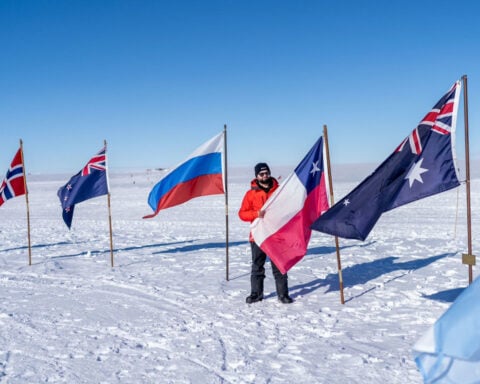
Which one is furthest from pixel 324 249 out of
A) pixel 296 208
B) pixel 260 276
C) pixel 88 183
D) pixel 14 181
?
pixel 14 181

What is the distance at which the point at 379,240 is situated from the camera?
12.4 m

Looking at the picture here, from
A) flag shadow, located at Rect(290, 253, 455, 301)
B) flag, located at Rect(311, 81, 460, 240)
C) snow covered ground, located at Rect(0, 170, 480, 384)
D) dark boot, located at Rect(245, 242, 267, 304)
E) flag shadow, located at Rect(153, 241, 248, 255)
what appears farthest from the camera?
flag shadow, located at Rect(153, 241, 248, 255)

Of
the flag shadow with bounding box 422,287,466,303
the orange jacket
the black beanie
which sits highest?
the black beanie

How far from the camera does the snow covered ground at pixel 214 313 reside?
14.5 feet

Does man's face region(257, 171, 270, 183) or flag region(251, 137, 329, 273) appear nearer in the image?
flag region(251, 137, 329, 273)

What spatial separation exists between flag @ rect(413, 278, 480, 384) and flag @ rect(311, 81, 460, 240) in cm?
320

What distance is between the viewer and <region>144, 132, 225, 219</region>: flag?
8234mm

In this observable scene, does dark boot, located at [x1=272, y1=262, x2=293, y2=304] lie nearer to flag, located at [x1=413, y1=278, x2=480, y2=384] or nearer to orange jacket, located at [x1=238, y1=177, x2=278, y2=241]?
orange jacket, located at [x1=238, y1=177, x2=278, y2=241]

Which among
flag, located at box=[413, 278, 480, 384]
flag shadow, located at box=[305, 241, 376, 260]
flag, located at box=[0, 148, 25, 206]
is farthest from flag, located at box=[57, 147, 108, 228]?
flag, located at box=[413, 278, 480, 384]

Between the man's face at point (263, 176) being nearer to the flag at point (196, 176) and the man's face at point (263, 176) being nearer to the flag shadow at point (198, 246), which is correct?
the flag at point (196, 176)

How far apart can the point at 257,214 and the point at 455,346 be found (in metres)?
4.70

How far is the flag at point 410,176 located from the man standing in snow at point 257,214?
127 cm

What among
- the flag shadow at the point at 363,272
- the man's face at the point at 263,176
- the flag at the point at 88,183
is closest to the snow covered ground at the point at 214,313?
the flag shadow at the point at 363,272

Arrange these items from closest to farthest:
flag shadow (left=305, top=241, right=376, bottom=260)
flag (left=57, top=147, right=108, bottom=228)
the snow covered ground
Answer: the snow covered ground
flag (left=57, top=147, right=108, bottom=228)
flag shadow (left=305, top=241, right=376, bottom=260)
